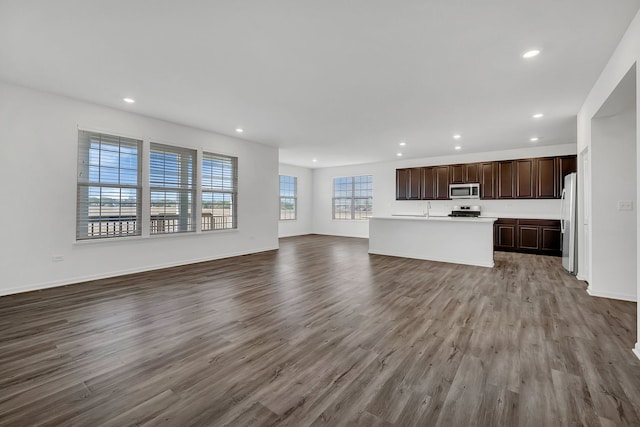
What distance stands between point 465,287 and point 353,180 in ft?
23.2

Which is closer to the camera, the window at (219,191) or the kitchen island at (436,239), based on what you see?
the kitchen island at (436,239)

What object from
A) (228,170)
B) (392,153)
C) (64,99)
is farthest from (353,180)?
(64,99)

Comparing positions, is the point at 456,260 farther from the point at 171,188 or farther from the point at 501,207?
the point at 171,188

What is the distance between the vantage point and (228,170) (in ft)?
21.5

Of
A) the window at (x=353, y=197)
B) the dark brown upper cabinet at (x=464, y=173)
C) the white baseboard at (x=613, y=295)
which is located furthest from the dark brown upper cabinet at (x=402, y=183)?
the white baseboard at (x=613, y=295)

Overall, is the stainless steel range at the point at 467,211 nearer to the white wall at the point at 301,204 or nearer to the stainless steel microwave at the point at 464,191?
the stainless steel microwave at the point at 464,191

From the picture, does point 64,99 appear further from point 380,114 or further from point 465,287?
point 465,287

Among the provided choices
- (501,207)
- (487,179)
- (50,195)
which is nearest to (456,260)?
(501,207)

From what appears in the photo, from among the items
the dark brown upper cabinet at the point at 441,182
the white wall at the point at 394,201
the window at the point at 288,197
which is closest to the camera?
the white wall at the point at 394,201

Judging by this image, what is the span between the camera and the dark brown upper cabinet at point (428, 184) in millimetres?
8594

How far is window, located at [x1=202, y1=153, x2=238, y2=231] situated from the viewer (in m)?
6.09

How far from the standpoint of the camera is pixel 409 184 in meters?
9.07

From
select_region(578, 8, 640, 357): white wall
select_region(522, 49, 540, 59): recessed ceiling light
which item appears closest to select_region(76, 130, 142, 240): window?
select_region(522, 49, 540, 59): recessed ceiling light

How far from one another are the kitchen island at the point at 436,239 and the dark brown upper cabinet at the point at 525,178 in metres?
1.91
